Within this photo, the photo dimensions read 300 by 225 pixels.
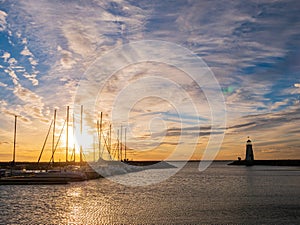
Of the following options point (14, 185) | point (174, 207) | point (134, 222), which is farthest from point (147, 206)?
point (14, 185)

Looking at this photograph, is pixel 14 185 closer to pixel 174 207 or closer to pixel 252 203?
pixel 174 207

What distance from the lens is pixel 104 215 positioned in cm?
3688

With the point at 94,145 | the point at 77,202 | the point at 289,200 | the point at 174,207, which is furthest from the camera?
the point at 94,145

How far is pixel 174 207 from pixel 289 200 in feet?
61.7

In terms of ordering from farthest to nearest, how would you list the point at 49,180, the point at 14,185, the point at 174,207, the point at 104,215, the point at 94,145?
the point at 94,145 < the point at 49,180 < the point at 14,185 < the point at 174,207 < the point at 104,215

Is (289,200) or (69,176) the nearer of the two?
(289,200)

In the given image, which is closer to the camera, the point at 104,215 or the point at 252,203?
the point at 104,215

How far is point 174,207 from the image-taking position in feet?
140

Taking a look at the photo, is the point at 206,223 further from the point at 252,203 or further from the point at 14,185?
the point at 14,185

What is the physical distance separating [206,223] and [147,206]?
12623 mm

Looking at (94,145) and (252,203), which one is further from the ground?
(94,145)

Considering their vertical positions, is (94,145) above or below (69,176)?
above

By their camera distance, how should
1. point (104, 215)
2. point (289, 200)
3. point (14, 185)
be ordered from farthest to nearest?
point (14, 185)
point (289, 200)
point (104, 215)

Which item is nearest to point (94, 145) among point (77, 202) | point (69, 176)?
point (69, 176)
